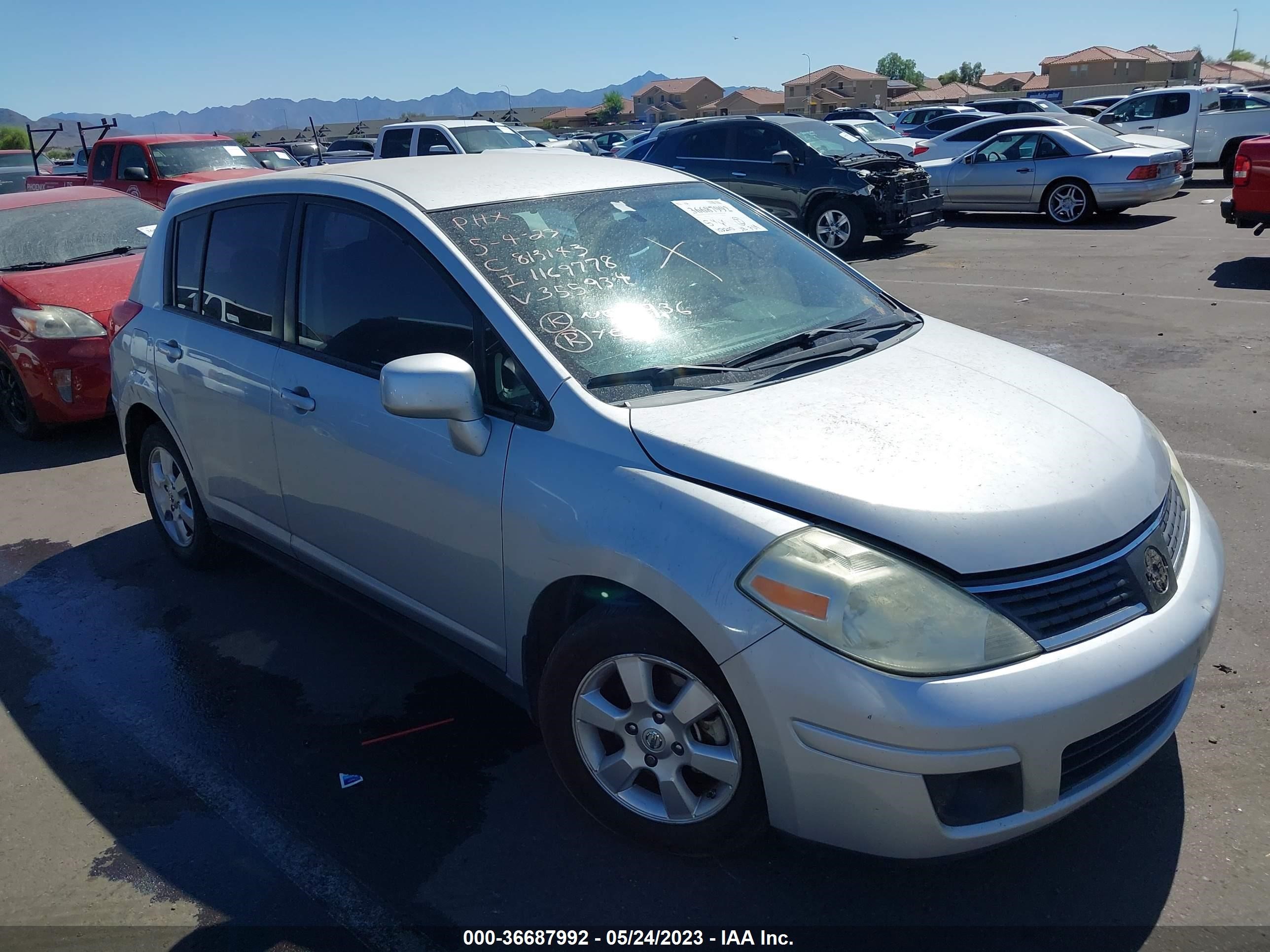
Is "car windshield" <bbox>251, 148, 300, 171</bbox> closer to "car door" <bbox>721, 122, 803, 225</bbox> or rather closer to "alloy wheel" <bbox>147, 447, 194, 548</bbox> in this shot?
"car door" <bbox>721, 122, 803, 225</bbox>

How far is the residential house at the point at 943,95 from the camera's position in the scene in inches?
2645

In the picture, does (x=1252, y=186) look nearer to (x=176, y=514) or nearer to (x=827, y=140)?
(x=827, y=140)

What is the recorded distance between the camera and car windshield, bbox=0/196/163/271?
25.2ft

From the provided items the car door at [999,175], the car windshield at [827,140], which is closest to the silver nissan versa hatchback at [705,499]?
the car windshield at [827,140]

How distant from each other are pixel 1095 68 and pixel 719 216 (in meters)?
91.5

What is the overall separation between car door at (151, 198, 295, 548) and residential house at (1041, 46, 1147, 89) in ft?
295

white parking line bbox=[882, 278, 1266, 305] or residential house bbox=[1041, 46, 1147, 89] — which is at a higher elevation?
residential house bbox=[1041, 46, 1147, 89]

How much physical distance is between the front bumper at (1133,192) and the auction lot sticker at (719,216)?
41.8 feet

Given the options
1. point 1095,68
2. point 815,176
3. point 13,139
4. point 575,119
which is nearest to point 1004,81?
point 1095,68

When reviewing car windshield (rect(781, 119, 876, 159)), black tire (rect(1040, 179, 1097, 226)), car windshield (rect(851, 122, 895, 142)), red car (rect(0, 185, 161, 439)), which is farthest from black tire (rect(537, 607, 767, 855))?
car windshield (rect(851, 122, 895, 142))

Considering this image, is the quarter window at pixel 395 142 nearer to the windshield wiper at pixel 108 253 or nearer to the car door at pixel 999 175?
the car door at pixel 999 175

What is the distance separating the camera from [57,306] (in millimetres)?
6992

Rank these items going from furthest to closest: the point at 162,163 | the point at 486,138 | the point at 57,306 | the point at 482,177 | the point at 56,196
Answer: the point at 486,138 → the point at 162,163 → the point at 56,196 → the point at 57,306 → the point at 482,177

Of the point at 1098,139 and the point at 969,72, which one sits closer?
the point at 1098,139
